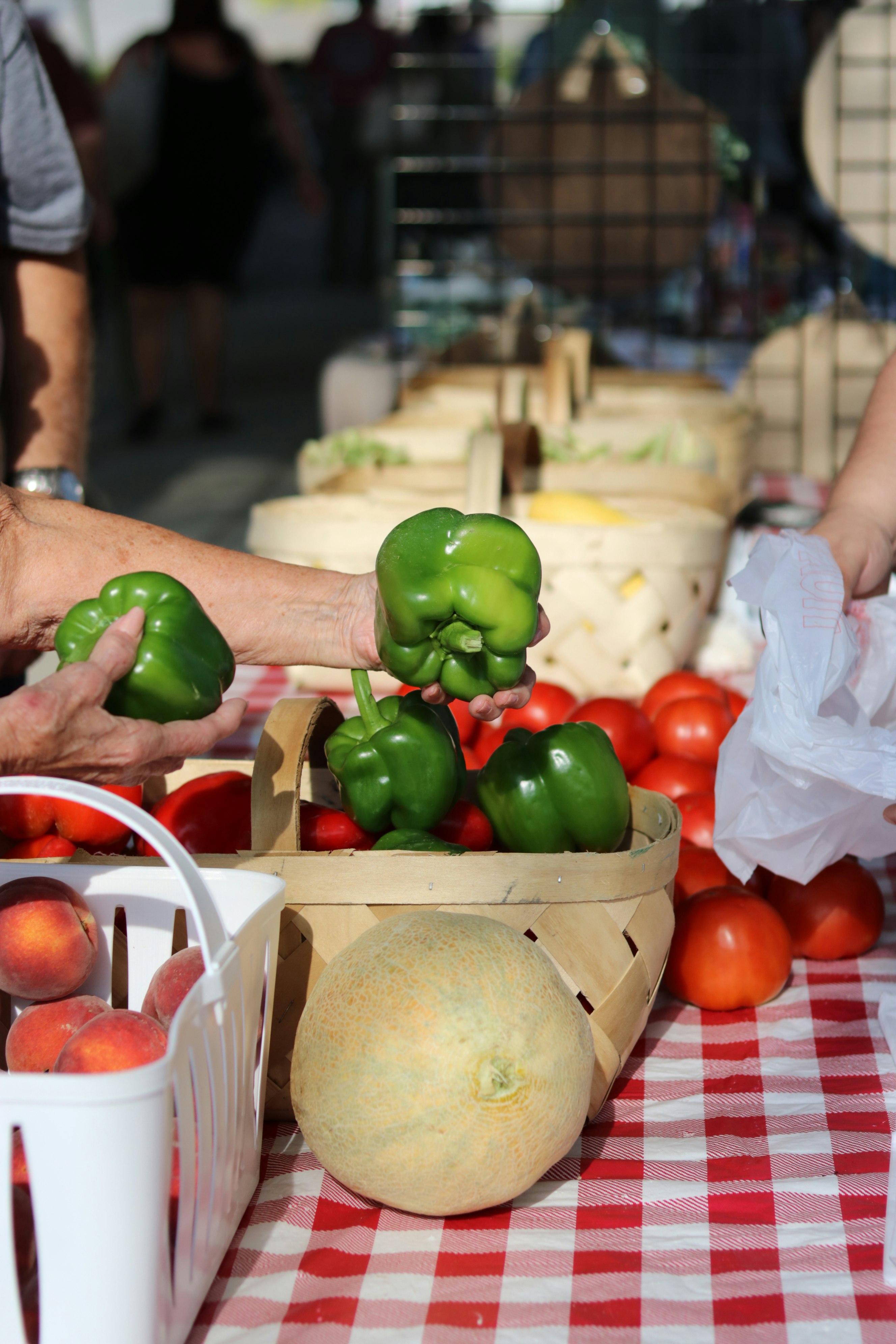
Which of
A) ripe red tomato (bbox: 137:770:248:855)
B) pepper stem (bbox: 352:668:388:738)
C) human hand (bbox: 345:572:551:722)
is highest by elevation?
human hand (bbox: 345:572:551:722)

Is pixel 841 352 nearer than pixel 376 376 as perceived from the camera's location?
Yes

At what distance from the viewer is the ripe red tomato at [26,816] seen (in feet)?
3.64

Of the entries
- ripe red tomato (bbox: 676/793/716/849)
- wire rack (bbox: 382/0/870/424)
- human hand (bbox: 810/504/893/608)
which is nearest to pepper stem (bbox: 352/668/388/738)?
ripe red tomato (bbox: 676/793/716/849)

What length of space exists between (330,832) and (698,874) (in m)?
0.43

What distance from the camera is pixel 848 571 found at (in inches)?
55.0

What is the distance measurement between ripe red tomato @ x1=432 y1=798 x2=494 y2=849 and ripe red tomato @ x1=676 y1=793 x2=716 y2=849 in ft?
1.03

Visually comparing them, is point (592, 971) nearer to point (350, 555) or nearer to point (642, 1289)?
point (642, 1289)

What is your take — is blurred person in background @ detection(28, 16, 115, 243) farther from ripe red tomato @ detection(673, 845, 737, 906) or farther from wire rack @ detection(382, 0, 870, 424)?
ripe red tomato @ detection(673, 845, 737, 906)

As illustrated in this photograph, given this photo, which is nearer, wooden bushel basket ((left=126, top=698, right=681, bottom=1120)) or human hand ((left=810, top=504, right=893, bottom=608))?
wooden bushel basket ((left=126, top=698, right=681, bottom=1120))

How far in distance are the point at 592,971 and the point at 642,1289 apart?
0.23 meters

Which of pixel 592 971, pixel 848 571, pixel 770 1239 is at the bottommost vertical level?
pixel 770 1239

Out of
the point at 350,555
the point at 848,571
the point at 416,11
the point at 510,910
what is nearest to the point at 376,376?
the point at 416,11

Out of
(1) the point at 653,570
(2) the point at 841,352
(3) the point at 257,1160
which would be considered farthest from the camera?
(2) the point at 841,352

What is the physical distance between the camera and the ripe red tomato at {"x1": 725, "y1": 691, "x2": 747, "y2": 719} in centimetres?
179
